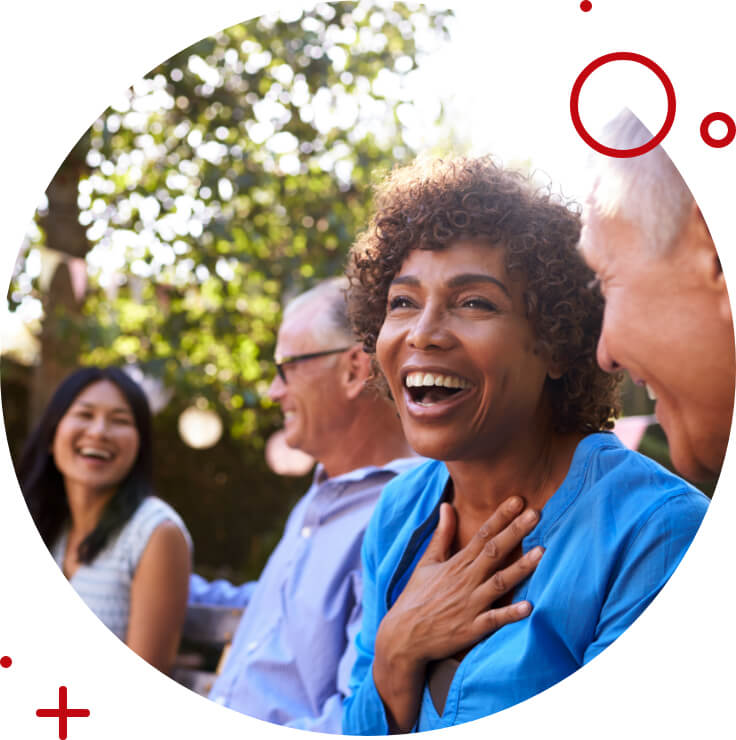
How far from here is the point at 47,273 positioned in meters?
3.98

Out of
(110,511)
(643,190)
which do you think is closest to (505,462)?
(643,190)

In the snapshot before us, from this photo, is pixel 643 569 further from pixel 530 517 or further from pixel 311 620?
pixel 311 620

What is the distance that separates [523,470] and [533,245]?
364 mm

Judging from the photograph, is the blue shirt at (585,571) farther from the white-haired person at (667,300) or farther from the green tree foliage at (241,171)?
the green tree foliage at (241,171)

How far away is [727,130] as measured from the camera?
1.41 meters

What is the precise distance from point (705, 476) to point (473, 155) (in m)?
0.65

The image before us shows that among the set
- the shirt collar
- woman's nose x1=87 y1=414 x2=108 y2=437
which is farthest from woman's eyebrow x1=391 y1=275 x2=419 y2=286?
woman's nose x1=87 y1=414 x2=108 y2=437

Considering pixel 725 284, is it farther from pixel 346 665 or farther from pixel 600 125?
pixel 346 665

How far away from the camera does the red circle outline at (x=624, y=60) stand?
4.26ft

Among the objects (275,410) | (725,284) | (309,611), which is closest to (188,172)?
(275,410)

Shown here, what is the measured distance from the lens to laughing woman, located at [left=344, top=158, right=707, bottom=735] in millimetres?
1267

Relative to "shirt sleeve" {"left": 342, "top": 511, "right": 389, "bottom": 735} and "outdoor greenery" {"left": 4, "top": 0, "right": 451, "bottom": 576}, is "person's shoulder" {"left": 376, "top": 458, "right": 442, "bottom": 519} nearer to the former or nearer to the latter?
"shirt sleeve" {"left": 342, "top": 511, "right": 389, "bottom": 735}

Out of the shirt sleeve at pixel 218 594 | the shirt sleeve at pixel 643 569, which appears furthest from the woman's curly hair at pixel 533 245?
the shirt sleeve at pixel 218 594

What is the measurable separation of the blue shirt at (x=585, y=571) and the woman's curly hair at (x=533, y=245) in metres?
0.09
